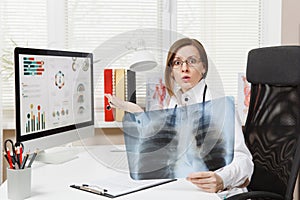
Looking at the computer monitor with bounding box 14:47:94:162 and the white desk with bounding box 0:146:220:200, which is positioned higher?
the computer monitor with bounding box 14:47:94:162

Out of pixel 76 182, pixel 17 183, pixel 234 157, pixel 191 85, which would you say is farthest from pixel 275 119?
pixel 17 183

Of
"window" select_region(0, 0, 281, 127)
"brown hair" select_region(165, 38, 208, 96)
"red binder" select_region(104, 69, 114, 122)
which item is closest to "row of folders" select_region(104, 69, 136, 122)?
"red binder" select_region(104, 69, 114, 122)

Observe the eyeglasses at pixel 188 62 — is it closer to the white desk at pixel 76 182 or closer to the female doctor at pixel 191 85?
the female doctor at pixel 191 85

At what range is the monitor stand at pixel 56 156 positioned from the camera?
1.79 meters

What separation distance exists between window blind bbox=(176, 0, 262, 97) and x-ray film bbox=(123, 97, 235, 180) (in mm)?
1334

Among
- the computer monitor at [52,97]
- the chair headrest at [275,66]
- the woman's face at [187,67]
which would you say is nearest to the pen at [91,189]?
the computer monitor at [52,97]

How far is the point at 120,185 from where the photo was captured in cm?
137

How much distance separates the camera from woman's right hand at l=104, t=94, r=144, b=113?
1355 millimetres

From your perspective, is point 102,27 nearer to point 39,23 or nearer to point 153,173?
point 39,23

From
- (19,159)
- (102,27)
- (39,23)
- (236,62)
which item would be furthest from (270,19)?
(19,159)

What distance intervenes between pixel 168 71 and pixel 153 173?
31 centimetres

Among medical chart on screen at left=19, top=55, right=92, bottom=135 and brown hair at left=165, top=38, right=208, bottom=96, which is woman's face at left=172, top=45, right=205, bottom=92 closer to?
brown hair at left=165, top=38, right=208, bottom=96

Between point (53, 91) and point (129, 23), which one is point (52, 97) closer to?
point (53, 91)

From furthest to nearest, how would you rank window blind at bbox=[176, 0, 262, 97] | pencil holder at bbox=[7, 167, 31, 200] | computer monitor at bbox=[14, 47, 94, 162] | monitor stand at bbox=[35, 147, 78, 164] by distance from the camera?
window blind at bbox=[176, 0, 262, 97] → monitor stand at bbox=[35, 147, 78, 164] → computer monitor at bbox=[14, 47, 94, 162] → pencil holder at bbox=[7, 167, 31, 200]
